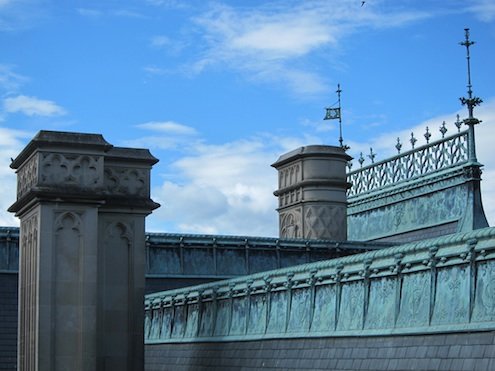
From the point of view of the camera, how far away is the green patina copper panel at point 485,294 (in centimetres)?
→ 1973

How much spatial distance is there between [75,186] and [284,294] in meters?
5.51

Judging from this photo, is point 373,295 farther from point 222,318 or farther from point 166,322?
point 166,322

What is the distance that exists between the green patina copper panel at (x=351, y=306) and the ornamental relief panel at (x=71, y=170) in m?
6.72

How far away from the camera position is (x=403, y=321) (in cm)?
2222

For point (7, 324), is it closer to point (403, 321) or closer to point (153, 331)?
point (153, 331)

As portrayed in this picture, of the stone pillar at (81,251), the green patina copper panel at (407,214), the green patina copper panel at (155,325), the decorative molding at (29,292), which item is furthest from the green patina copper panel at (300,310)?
the green patina copper panel at (407,214)

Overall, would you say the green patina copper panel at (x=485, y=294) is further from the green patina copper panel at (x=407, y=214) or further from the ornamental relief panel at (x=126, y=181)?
the green patina copper panel at (x=407, y=214)

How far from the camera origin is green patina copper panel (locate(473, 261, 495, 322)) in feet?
64.7

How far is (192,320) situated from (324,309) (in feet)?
27.1

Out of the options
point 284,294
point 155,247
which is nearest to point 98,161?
point 284,294

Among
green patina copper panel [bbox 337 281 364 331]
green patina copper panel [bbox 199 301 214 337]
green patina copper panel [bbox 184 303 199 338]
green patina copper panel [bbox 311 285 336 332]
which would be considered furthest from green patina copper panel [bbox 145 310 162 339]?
green patina copper panel [bbox 337 281 364 331]

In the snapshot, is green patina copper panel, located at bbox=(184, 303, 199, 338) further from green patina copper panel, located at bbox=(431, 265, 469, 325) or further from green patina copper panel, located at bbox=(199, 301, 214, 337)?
green patina copper panel, located at bbox=(431, 265, 469, 325)

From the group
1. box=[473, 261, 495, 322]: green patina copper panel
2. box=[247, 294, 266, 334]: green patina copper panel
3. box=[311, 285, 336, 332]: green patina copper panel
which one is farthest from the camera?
box=[247, 294, 266, 334]: green patina copper panel

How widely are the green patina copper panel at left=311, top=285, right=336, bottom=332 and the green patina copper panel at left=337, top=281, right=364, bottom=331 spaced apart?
34cm
